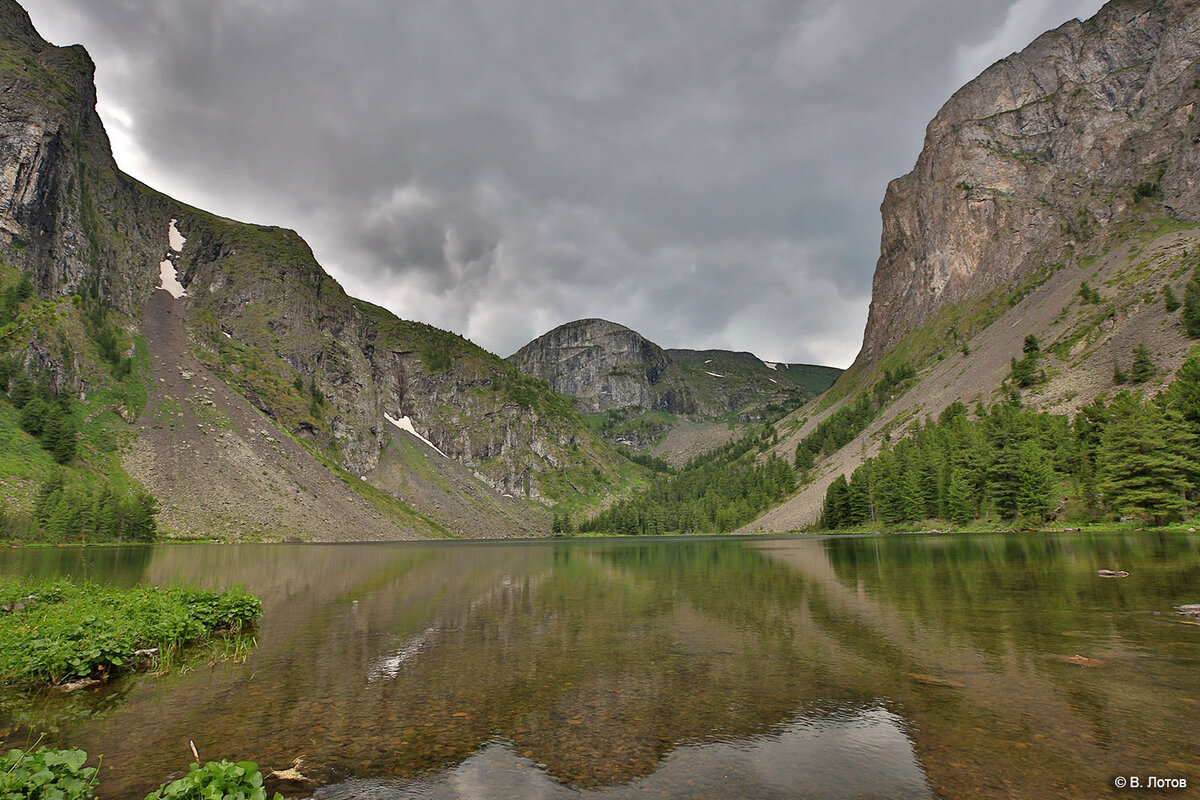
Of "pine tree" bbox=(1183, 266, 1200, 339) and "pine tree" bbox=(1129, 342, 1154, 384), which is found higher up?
"pine tree" bbox=(1183, 266, 1200, 339)

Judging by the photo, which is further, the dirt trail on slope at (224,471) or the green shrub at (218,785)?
the dirt trail on slope at (224,471)

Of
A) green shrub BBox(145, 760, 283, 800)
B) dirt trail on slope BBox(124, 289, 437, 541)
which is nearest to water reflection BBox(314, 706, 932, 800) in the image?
green shrub BBox(145, 760, 283, 800)

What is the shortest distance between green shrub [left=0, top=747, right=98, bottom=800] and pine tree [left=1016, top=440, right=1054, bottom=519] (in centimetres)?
10826

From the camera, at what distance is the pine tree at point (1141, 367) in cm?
9450

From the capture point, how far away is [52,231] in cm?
15688

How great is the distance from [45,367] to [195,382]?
36.3 m

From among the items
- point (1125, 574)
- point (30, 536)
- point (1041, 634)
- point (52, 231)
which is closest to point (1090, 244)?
point (1125, 574)

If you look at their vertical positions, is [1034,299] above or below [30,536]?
above

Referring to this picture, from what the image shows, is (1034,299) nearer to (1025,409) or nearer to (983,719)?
(1025,409)

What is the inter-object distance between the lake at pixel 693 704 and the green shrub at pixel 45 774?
289cm

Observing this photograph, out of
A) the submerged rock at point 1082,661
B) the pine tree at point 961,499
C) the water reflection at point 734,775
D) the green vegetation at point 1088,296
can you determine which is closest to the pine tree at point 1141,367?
the pine tree at point 961,499

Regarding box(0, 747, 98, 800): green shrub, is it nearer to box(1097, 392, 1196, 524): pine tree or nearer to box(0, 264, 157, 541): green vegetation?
box(0, 264, 157, 541): green vegetation

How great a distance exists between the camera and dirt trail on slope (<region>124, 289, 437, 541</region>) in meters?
122

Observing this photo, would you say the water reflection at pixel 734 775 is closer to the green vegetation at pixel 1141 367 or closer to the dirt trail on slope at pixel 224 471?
the green vegetation at pixel 1141 367
